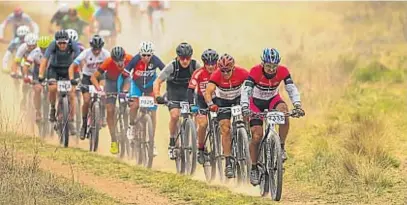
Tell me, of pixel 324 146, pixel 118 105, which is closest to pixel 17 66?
pixel 118 105

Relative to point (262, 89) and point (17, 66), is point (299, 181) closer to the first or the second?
point (262, 89)

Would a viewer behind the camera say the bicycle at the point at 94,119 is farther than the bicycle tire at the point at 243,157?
Yes

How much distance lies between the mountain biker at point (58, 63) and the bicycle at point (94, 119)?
61 cm

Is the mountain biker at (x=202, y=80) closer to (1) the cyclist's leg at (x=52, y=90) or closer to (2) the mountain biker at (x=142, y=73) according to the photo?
(2) the mountain biker at (x=142, y=73)

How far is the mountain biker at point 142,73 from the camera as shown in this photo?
16.2m

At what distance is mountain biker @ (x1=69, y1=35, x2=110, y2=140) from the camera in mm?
17625

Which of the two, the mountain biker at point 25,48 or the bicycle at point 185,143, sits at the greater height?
the mountain biker at point 25,48

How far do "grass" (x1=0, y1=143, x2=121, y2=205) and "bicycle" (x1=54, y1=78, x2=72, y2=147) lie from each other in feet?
17.6

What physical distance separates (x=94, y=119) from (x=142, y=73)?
1710 mm

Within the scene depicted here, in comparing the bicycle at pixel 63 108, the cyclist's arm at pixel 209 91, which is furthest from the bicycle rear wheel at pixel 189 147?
the bicycle at pixel 63 108

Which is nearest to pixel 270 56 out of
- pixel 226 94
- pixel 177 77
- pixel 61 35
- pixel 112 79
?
pixel 226 94

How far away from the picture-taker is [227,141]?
13.8 m

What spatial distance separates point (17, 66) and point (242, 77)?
8.96 metres

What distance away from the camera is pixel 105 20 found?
28.3 m
